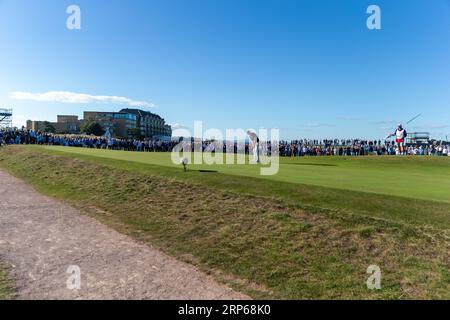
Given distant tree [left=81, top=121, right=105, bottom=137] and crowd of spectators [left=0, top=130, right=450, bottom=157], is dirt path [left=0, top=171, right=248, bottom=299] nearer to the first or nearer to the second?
crowd of spectators [left=0, top=130, right=450, bottom=157]

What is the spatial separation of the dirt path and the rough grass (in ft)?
1.93

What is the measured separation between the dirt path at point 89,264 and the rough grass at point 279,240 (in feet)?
1.93

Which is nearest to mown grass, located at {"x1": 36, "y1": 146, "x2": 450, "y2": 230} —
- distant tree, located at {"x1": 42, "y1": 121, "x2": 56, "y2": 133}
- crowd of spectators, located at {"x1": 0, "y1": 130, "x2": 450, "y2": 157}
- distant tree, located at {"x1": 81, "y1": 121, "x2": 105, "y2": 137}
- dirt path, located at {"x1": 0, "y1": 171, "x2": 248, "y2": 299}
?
dirt path, located at {"x1": 0, "y1": 171, "x2": 248, "y2": 299}

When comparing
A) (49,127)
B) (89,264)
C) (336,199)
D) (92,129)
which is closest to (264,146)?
(336,199)

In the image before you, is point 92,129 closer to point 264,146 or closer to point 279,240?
point 264,146

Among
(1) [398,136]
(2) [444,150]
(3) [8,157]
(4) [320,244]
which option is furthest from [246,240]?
(2) [444,150]

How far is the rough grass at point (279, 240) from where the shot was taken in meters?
7.77

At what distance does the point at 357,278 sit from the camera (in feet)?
25.9

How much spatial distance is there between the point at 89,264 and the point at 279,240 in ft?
15.0

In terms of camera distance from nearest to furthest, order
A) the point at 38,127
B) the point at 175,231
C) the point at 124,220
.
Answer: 1. the point at 175,231
2. the point at 124,220
3. the point at 38,127

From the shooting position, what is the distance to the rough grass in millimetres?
7770

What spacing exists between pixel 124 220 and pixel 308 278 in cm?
737
